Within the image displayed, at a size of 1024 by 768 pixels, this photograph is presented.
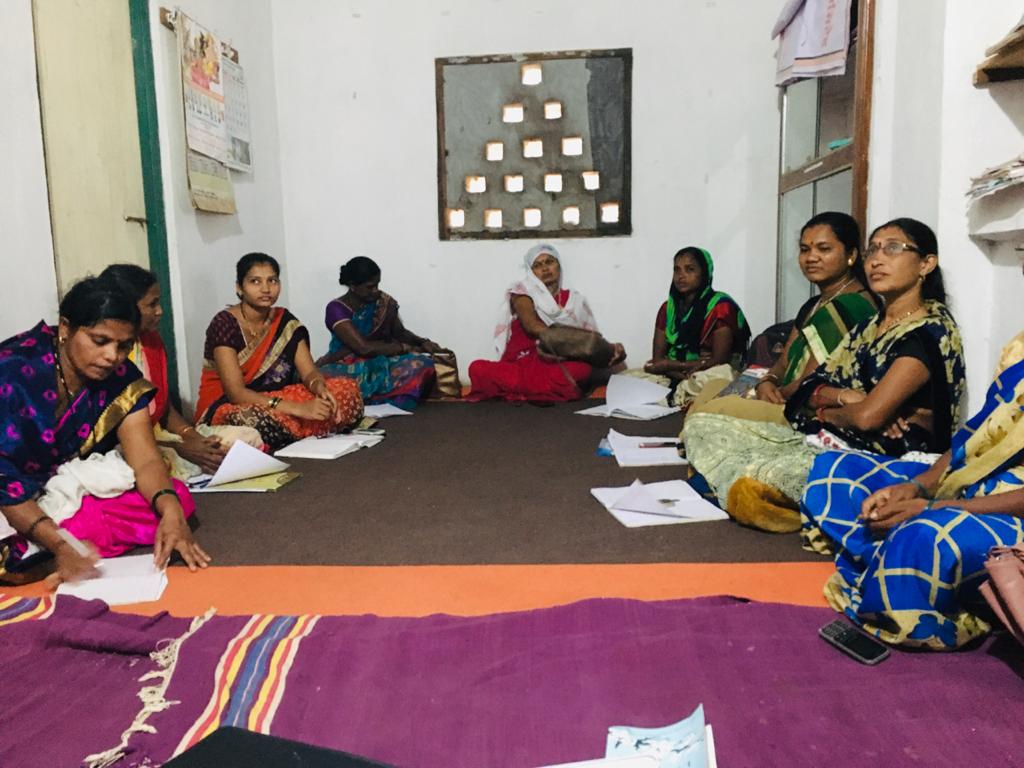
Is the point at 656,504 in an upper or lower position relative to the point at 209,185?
lower

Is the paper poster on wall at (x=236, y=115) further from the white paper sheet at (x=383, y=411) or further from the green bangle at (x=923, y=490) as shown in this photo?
the green bangle at (x=923, y=490)

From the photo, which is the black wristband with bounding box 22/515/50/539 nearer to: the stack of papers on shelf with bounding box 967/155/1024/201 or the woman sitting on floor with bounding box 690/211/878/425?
the woman sitting on floor with bounding box 690/211/878/425

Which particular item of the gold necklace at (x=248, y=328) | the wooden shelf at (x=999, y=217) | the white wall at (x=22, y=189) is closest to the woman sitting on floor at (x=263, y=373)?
the gold necklace at (x=248, y=328)

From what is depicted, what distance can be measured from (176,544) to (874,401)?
1875 millimetres

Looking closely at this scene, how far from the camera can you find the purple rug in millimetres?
1237

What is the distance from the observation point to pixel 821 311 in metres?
2.85

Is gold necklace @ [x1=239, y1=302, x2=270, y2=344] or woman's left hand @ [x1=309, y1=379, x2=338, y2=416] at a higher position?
gold necklace @ [x1=239, y1=302, x2=270, y2=344]

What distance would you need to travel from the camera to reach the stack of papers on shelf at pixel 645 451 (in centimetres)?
305

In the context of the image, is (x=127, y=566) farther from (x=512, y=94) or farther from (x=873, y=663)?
(x=512, y=94)

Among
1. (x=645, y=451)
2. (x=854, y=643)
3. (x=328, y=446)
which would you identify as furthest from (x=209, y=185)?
(x=854, y=643)

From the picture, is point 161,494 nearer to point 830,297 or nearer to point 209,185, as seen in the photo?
point 830,297

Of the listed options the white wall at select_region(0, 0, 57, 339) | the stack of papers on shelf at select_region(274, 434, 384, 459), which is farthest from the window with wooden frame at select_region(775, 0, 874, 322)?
the white wall at select_region(0, 0, 57, 339)

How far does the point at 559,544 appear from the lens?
2.22 meters

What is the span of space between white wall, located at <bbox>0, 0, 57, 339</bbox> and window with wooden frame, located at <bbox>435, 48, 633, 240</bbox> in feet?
9.40
